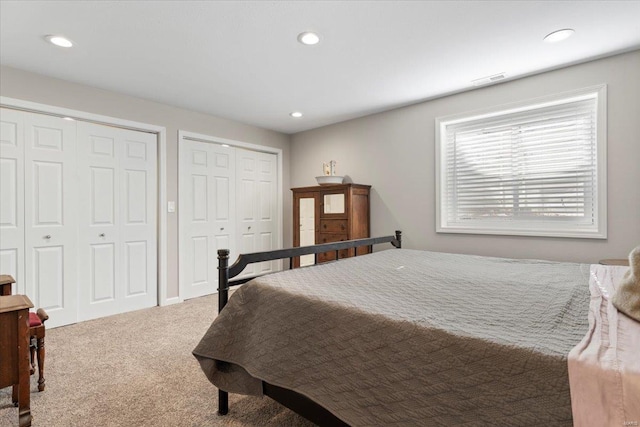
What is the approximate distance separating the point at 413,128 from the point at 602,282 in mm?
2503

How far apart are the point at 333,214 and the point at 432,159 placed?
52.0 inches

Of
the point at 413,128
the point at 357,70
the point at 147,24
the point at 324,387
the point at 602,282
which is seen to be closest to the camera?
the point at 324,387

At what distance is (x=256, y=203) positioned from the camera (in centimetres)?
478

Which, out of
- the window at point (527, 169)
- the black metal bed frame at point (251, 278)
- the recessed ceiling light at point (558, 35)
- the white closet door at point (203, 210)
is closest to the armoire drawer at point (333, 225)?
the window at point (527, 169)

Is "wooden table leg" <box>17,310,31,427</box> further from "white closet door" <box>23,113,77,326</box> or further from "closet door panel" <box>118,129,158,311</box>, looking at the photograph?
"closet door panel" <box>118,129,158,311</box>

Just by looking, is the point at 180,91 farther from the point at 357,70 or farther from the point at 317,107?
the point at 357,70

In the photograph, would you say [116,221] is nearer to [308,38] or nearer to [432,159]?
[308,38]

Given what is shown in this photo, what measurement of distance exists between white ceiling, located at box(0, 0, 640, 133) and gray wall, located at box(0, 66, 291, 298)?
0.14 m

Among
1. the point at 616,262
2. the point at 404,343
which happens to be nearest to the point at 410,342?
the point at 404,343

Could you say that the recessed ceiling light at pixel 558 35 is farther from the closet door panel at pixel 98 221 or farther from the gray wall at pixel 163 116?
the closet door panel at pixel 98 221

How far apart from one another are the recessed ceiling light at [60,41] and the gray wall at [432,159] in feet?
9.79

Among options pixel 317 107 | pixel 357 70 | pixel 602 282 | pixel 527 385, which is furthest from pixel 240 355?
pixel 317 107

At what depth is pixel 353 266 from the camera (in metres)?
2.18

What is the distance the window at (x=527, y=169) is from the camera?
2658 mm
